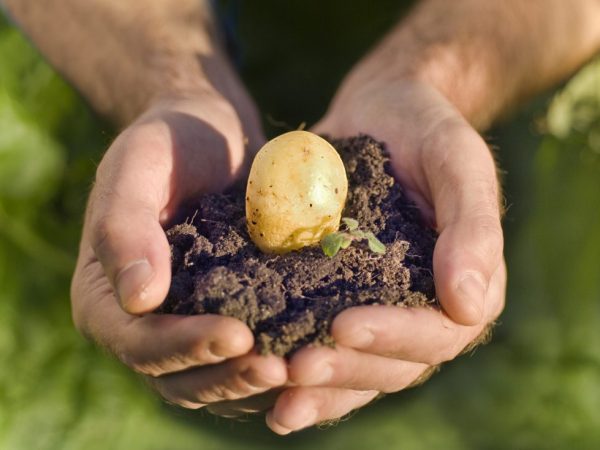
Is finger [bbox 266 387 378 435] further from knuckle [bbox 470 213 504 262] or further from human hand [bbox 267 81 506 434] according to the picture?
knuckle [bbox 470 213 504 262]

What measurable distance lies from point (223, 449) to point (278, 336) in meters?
2.06

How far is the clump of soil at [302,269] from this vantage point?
65.8 inches

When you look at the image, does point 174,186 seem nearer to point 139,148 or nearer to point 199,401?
point 139,148

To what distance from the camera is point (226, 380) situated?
1.62 m

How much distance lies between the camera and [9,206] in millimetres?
3631

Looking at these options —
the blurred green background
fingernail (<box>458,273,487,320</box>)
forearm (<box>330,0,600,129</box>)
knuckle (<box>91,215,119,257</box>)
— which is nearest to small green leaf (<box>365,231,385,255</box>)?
fingernail (<box>458,273,487,320</box>)

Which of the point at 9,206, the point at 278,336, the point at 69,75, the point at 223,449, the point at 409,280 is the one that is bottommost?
the point at 223,449

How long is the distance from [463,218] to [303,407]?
671 mm

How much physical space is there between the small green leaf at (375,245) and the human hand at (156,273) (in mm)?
485

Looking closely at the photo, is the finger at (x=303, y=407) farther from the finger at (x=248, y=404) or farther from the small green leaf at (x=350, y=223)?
the small green leaf at (x=350, y=223)

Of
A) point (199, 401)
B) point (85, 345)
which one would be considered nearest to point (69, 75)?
point (85, 345)

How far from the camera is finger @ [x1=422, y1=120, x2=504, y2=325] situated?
1.76 metres

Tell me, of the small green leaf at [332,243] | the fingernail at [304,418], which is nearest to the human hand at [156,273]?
the fingernail at [304,418]

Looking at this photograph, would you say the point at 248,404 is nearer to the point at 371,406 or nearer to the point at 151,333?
the point at 151,333
